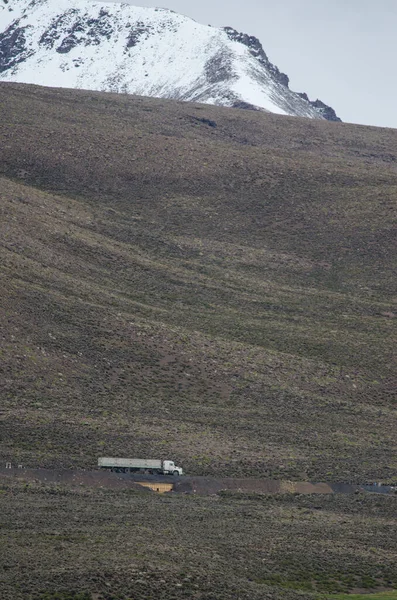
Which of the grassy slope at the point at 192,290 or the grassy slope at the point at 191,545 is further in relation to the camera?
the grassy slope at the point at 192,290

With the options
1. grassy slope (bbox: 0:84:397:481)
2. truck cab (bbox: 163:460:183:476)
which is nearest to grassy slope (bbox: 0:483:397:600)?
truck cab (bbox: 163:460:183:476)

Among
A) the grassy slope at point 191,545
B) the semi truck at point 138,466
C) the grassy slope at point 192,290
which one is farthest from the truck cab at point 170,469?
the grassy slope at point 191,545

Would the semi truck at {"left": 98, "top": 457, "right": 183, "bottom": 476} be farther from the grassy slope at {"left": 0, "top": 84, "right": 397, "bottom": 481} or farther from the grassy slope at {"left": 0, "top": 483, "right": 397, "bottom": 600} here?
the grassy slope at {"left": 0, "top": 483, "right": 397, "bottom": 600}

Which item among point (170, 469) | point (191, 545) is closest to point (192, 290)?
point (170, 469)

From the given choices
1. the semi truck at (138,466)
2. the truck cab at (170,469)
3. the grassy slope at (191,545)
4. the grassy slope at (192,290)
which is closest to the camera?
the grassy slope at (191,545)

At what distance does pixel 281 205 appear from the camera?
97.4m

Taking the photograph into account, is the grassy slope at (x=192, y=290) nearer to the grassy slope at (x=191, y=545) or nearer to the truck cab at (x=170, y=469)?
the truck cab at (x=170, y=469)

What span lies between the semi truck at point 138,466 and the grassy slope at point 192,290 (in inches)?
36.3

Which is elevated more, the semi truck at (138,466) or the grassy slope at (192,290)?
the grassy slope at (192,290)

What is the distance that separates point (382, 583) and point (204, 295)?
46.1 metres

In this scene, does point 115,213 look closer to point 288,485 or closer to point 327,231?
point 327,231

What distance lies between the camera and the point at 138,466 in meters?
48.8

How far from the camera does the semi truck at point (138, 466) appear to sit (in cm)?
4866

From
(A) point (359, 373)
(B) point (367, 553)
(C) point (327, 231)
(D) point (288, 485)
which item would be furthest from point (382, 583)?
(C) point (327, 231)
